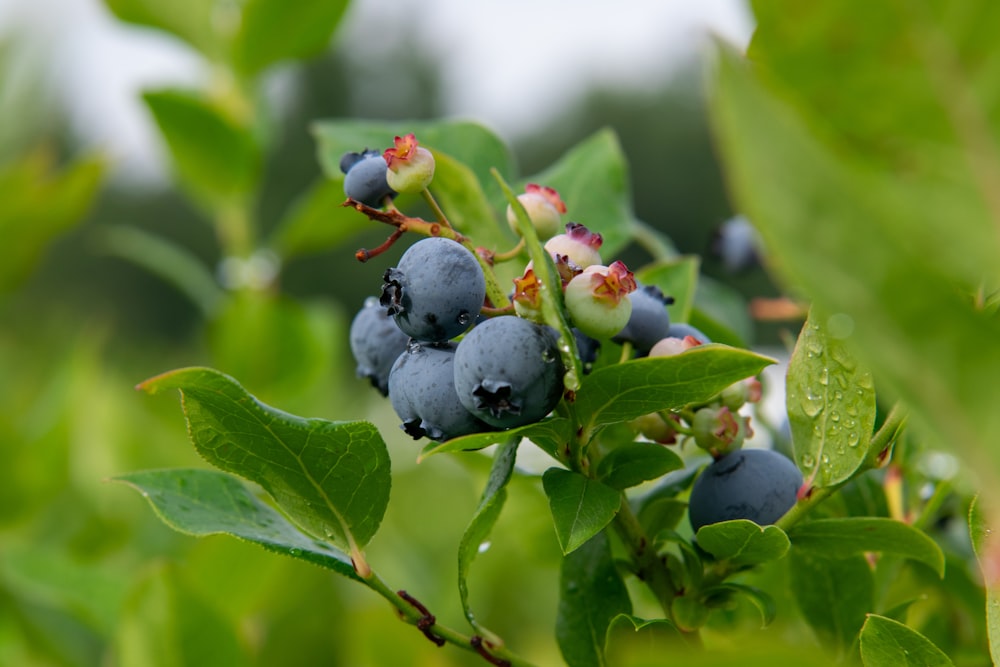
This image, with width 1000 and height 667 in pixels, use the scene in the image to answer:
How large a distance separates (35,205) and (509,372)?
148 centimetres

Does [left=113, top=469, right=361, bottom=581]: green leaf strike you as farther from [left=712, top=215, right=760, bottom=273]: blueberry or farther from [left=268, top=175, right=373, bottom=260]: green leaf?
[left=268, top=175, right=373, bottom=260]: green leaf

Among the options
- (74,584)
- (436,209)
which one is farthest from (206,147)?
(436,209)

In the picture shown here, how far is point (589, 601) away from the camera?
30.8 inches

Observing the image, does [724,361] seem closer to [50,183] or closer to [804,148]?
[804,148]

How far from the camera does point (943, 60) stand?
330 mm

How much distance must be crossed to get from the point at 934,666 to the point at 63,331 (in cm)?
668

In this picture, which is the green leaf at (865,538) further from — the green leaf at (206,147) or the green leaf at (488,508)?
the green leaf at (206,147)

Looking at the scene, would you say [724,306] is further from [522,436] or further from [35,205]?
[35,205]

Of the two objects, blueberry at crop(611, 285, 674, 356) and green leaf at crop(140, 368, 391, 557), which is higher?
blueberry at crop(611, 285, 674, 356)

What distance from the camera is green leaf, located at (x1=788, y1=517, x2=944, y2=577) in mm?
686

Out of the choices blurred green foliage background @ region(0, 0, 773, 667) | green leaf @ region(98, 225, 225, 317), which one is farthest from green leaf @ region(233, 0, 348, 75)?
green leaf @ region(98, 225, 225, 317)

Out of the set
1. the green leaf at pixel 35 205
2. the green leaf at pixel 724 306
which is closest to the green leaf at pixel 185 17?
the green leaf at pixel 35 205

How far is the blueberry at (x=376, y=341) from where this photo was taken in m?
0.77

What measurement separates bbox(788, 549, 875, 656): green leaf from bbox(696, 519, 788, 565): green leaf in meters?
0.19
